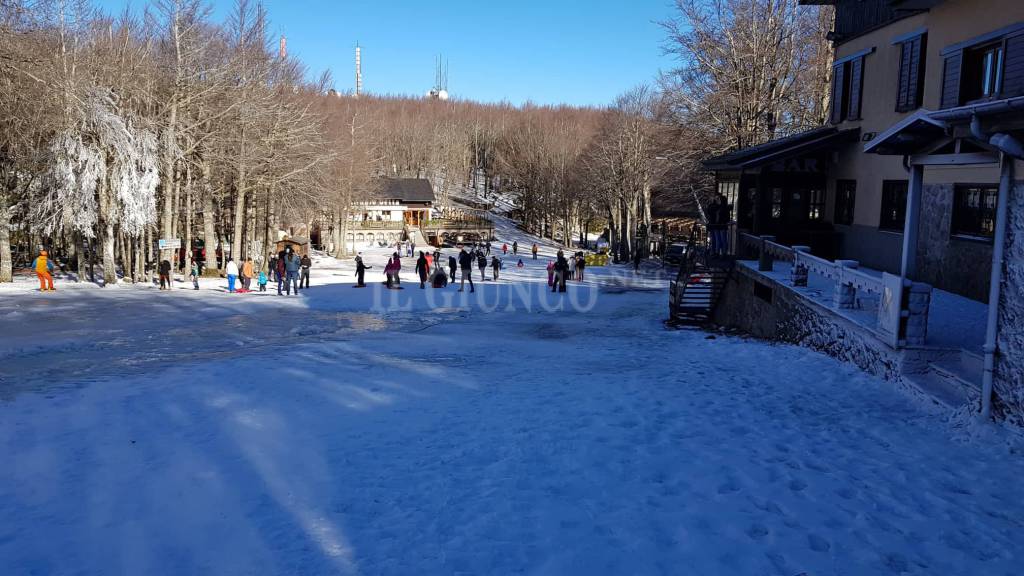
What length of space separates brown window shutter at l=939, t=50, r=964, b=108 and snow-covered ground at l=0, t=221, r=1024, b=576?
6.29 metres

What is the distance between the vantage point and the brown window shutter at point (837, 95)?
18.7m

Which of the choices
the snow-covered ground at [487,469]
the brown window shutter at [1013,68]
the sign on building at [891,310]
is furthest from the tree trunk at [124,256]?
the brown window shutter at [1013,68]

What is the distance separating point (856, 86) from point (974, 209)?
6.35 m

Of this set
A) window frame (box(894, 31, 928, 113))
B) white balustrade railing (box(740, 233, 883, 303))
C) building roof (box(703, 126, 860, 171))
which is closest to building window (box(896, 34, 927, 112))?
window frame (box(894, 31, 928, 113))

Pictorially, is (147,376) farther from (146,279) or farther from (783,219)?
(146,279)

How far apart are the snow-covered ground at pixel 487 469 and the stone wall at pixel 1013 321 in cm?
50

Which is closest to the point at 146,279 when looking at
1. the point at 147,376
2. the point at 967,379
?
the point at 147,376

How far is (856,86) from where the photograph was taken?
17859mm

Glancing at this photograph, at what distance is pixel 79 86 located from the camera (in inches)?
992

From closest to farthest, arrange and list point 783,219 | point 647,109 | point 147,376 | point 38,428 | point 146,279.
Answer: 1. point 38,428
2. point 147,376
3. point 783,219
4. point 146,279
5. point 647,109

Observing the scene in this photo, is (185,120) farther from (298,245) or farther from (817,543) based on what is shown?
(817,543)

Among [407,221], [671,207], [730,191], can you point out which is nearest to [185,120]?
[730,191]

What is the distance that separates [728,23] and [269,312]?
2282cm

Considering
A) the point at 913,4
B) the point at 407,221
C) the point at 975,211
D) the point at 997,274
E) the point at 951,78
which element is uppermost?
the point at 913,4
